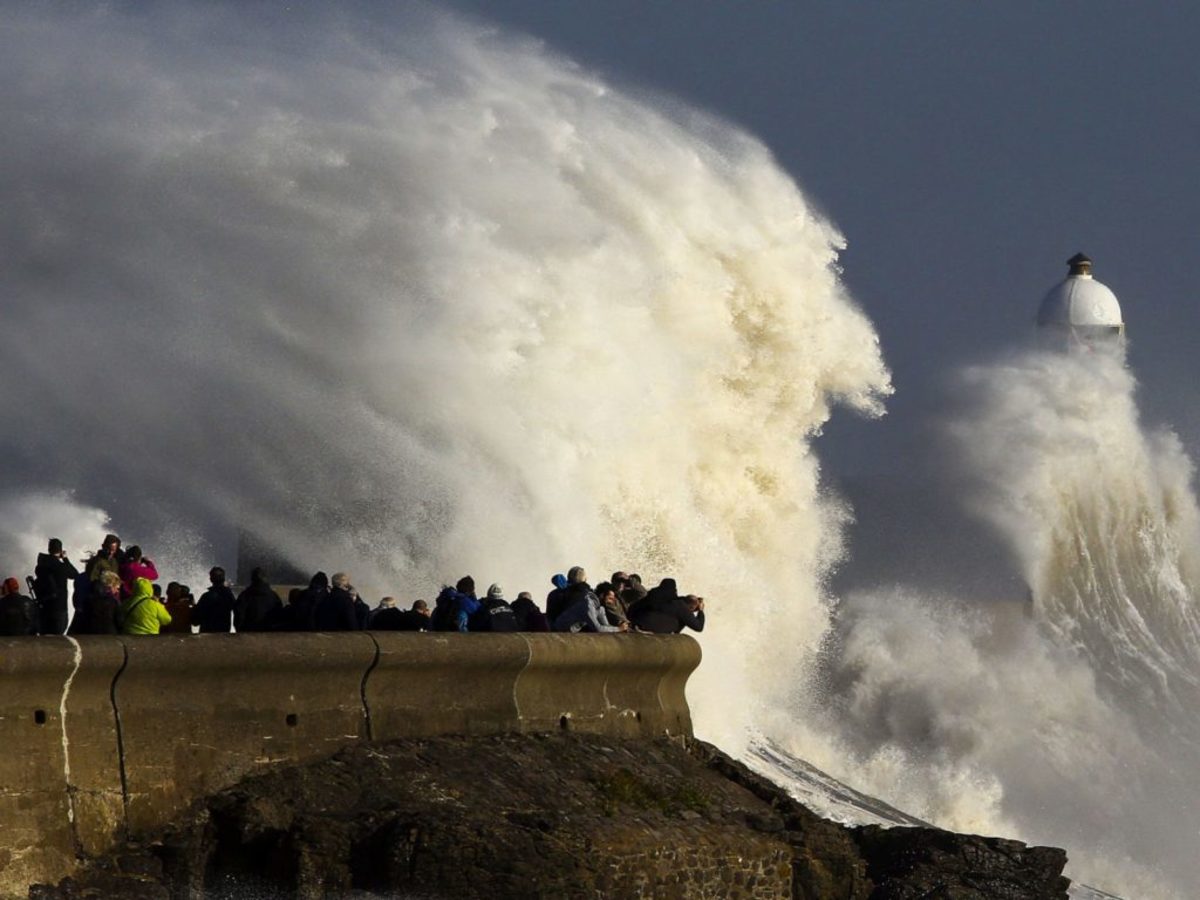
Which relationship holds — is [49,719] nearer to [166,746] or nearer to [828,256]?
[166,746]

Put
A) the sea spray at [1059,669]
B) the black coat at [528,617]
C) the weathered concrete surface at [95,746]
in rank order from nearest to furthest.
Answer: the weathered concrete surface at [95,746] → the black coat at [528,617] → the sea spray at [1059,669]

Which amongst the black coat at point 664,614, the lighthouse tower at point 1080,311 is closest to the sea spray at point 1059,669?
the black coat at point 664,614

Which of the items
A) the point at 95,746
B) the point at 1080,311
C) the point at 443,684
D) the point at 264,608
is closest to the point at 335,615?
the point at 264,608

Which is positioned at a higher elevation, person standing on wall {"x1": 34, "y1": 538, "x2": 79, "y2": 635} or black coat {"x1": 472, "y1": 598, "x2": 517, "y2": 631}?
black coat {"x1": 472, "y1": 598, "x2": 517, "y2": 631}

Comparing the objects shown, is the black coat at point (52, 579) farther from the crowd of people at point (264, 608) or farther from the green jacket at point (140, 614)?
the green jacket at point (140, 614)

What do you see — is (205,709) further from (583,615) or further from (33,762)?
(583,615)

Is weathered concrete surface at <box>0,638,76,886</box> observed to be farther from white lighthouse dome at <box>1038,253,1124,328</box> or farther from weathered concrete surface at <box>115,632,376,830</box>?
white lighthouse dome at <box>1038,253,1124,328</box>

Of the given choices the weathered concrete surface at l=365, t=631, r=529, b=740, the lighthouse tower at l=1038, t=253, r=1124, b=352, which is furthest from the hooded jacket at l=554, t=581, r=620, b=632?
the lighthouse tower at l=1038, t=253, r=1124, b=352
